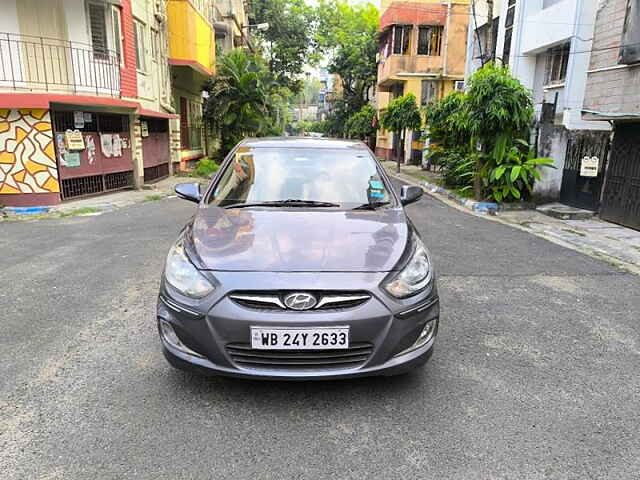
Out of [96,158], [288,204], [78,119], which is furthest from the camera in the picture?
[96,158]

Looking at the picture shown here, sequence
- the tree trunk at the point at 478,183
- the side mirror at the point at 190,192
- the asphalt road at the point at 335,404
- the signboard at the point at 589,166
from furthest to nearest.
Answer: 1. the tree trunk at the point at 478,183
2. the signboard at the point at 589,166
3. the side mirror at the point at 190,192
4. the asphalt road at the point at 335,404

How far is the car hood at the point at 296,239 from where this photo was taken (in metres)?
2.98

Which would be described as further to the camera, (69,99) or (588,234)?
(69,99)

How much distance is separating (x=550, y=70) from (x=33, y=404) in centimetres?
1450

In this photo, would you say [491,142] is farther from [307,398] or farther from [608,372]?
[307,398]

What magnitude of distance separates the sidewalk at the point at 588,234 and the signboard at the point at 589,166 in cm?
95

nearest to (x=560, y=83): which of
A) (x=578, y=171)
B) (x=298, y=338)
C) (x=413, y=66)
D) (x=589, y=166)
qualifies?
(x=578, y=171)

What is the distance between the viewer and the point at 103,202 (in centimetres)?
1167

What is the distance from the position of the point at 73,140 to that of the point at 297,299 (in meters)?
10.7

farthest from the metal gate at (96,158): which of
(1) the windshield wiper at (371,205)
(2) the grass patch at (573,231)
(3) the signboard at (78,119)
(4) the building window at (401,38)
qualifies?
(4) the building window at (401,38)

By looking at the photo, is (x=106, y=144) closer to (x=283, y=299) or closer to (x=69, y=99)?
(x=69, y=99)

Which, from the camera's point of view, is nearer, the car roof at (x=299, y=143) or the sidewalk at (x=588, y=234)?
the car roof at (x=299, y=143)

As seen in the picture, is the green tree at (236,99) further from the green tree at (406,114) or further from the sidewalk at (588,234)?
the sidewalk at (588,234)

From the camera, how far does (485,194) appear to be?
1214cm
